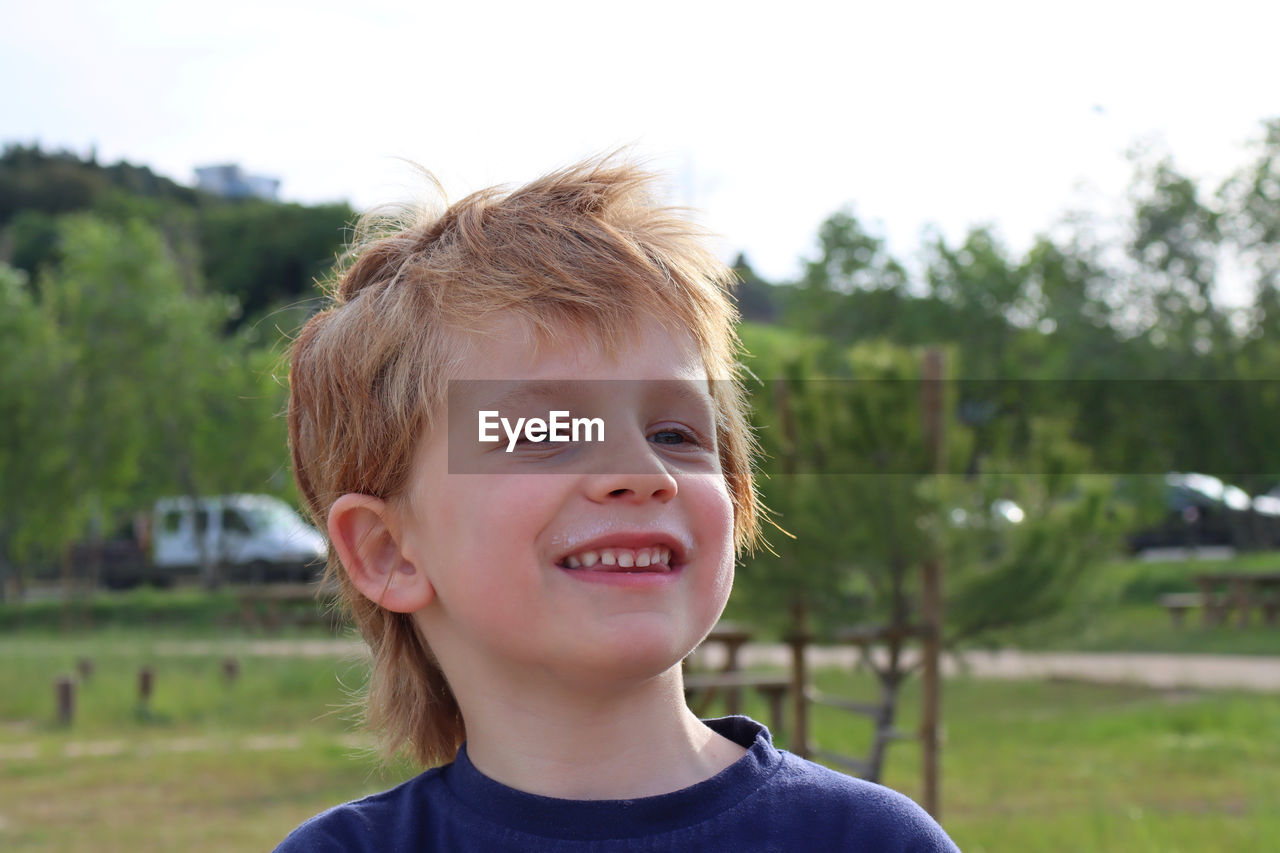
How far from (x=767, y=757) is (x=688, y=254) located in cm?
50

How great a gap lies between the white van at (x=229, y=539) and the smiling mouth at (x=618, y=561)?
21.6 meters

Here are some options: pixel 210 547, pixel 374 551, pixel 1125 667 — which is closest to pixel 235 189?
pixel 210 547

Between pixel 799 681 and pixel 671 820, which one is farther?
pixel 799 681

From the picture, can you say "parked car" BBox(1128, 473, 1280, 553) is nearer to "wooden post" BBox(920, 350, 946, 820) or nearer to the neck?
"wooden post" BBox(920, 350, 946, 820)

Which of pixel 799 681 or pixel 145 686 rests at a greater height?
pixel 799 681

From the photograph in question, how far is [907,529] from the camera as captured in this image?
20.3 ft

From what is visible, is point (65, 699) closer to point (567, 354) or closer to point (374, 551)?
point (374, 551)

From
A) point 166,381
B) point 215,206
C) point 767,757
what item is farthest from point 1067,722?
point 215,206

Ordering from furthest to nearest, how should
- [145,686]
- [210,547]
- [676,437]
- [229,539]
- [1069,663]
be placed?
[210,547], [229,539], [1069,663], [145,686], [676,437]

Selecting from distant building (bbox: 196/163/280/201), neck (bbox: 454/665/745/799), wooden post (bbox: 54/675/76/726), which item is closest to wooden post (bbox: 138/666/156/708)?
wooden post (bbox: 54/675/76/726)

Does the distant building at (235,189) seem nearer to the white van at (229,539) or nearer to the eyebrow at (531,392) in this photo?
the white van at (229,539)

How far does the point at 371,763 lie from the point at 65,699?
20.8ft

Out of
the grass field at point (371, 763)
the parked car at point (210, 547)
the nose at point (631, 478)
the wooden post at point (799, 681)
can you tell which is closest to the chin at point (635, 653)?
the nose at point (631, 478)

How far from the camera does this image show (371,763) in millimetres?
4465
